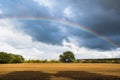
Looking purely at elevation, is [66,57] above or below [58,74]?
above

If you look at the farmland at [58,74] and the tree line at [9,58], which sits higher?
the tree line at [9,58]

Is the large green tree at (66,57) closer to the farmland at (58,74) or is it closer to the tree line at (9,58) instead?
the tree line at (9,58)

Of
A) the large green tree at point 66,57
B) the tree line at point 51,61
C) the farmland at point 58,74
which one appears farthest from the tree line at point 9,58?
the farmland at point 58,74

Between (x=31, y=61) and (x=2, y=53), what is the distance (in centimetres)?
1852

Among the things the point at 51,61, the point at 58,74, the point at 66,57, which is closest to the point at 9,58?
the point at 51,61

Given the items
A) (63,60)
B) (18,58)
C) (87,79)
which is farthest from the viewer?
(63,60)

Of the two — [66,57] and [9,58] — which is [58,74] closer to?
[9,58]

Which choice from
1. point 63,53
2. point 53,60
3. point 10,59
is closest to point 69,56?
point 63,53

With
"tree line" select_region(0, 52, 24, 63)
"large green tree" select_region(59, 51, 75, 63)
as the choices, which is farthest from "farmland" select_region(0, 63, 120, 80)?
"large green tree" select_region(59, 51, 75, 63)

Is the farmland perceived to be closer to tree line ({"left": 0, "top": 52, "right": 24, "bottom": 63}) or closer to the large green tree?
tree line ({"left": 0, "top": 52, "right": 24, "bottom": 63})

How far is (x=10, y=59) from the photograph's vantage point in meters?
139

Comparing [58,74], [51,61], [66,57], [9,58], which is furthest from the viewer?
[66,57]

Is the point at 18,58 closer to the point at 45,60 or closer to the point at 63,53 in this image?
the point at 45,60

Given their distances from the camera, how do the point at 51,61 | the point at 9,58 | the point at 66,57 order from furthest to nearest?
1. the point at 66,57
2. the point at 51,61
3. the point at 9,58
